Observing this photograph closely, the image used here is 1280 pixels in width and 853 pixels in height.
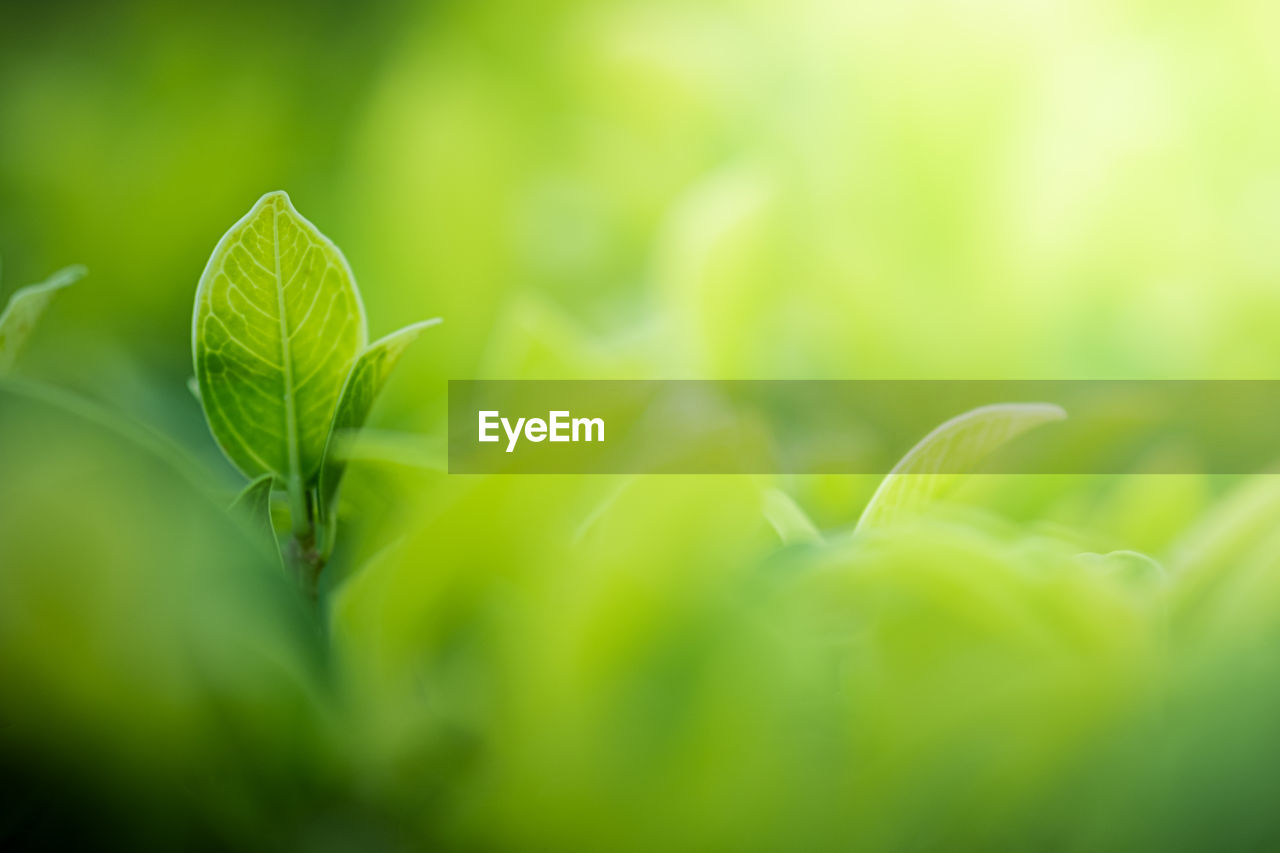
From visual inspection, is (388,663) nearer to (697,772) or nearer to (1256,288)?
(697,772)

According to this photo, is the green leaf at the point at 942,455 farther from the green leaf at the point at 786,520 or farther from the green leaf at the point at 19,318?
the green leaf at the point at 19,318

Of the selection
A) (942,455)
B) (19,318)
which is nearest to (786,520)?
(942,455)

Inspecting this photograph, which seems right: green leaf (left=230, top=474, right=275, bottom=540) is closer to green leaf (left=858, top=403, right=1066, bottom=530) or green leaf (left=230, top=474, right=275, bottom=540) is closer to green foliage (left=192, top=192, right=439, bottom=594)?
green foliage (left=192, top=192, right=439, bottom=594)

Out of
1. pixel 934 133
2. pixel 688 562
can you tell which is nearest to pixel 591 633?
pixel 688 562

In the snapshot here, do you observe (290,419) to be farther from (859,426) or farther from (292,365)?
(859,426)

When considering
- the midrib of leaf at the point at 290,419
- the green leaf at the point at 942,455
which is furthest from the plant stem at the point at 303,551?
the green leaf at the point at 942,455
